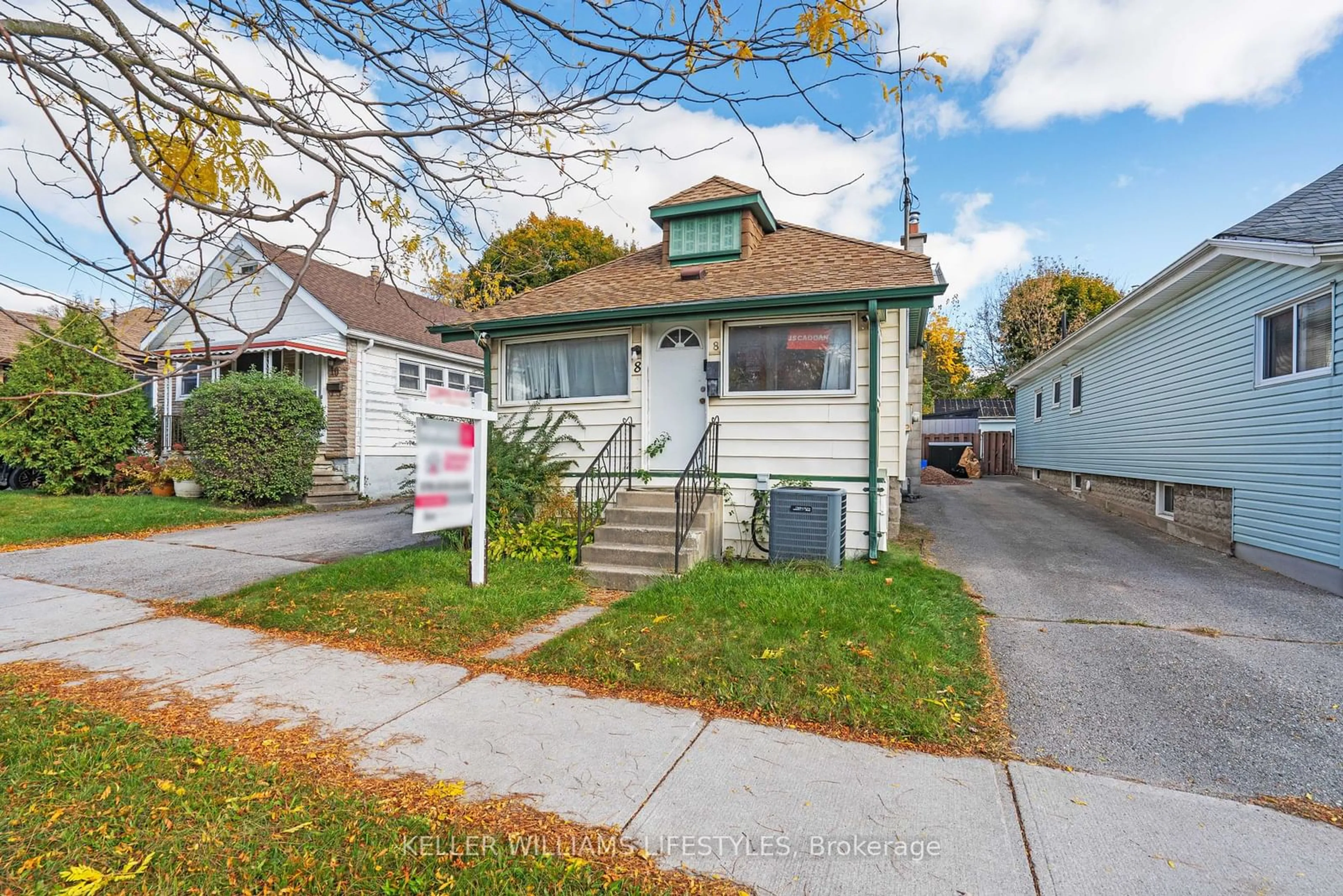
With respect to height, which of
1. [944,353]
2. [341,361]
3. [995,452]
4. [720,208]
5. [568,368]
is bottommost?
[995,452]

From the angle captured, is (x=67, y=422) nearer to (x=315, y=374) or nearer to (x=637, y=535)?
(x=315, y=374)

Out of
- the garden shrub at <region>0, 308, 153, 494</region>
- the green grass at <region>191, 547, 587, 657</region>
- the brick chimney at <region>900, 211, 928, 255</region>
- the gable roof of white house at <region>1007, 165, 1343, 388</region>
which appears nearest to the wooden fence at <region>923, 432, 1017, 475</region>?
the brick chimney at <region>900, 211, 928, 255</region>

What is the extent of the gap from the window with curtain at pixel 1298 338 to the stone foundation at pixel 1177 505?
183cm

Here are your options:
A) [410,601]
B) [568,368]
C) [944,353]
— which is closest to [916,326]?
[568,368]

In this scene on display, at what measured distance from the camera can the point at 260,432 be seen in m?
11.7

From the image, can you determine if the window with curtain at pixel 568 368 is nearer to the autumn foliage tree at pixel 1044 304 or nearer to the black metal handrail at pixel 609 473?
the black metal handrail at pixel 609 473

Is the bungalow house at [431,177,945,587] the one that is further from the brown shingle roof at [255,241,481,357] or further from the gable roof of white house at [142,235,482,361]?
the brown shingle roof at [255,241,481,357]

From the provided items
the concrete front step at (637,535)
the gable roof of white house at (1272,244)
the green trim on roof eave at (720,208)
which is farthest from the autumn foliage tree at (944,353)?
the concrete front step at (637,535)

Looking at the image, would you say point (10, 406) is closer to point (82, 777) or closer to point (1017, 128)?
point (82, 777)

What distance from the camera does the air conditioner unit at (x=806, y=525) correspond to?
653 cm

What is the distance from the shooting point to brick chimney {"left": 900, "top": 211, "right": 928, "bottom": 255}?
13.4 m

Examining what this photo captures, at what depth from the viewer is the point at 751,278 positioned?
308 inches

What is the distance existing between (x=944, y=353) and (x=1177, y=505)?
29.7 metres

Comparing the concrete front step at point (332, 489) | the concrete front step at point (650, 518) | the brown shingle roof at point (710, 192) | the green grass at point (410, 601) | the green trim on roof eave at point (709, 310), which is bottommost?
the green grass at point (410, 601)
